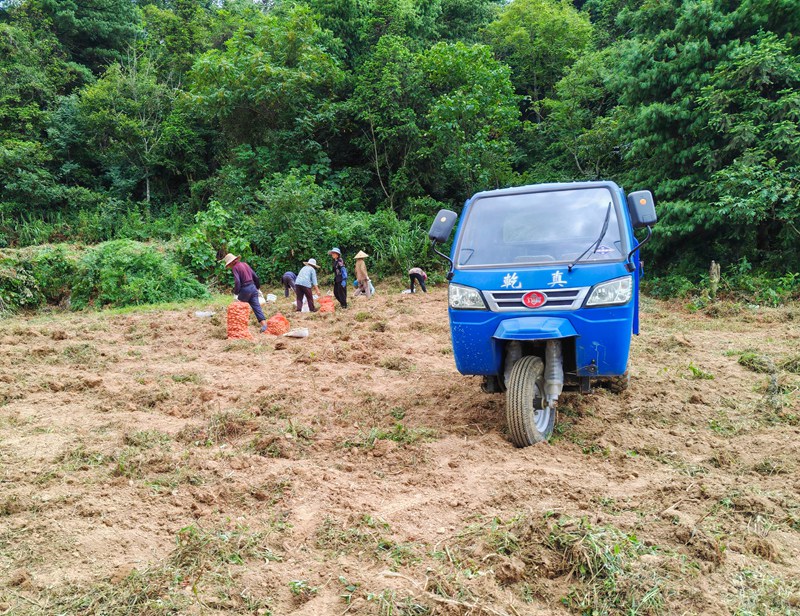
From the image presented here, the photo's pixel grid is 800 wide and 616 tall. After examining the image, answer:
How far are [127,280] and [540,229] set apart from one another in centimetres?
1321

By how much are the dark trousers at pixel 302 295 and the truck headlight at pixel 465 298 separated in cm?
768

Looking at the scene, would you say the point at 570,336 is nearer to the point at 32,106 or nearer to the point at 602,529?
the point at 602,529

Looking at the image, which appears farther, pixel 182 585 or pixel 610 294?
pixel 610 294

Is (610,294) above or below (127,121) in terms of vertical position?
below

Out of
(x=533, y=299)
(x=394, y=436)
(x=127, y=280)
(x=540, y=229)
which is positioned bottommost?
(x=394, y=436)

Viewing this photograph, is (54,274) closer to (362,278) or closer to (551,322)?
(362,278)

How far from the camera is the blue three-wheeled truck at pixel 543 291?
4676 mm

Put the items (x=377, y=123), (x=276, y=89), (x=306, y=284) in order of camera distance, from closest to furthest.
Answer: (x=306, y=284)
(x=276, y=89)
(x=377, y=123)

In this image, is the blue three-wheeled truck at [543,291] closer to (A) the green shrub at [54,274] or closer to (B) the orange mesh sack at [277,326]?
(B) the orange mesh sack at [277,326]

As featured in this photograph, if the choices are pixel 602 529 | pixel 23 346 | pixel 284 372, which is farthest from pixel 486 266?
pixel 23 346

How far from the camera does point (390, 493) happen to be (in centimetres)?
404

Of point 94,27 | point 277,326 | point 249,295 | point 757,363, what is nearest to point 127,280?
point 249,295

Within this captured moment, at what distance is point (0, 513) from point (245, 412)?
2.24m

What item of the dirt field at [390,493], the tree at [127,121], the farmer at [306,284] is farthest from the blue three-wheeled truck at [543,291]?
the tree at [127,121]
